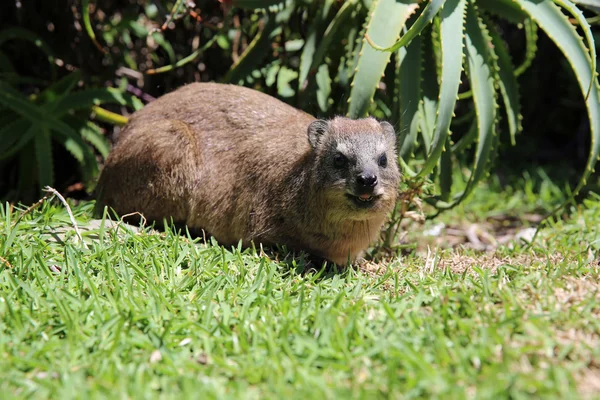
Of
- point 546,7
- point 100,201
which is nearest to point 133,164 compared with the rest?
point 100,201

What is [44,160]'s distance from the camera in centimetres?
555

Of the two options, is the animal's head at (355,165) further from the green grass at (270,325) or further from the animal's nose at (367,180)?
the green grass at (270,325)

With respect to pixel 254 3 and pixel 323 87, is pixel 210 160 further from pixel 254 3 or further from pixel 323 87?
pixel 254 3

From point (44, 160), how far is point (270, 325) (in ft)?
10.6

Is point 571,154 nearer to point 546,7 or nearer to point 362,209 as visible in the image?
point 546,7

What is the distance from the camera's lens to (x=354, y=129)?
4.55m

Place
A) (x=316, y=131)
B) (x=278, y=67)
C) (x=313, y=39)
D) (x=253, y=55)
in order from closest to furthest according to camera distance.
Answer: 1. (x=316, y=131)
2. (x=313, y=39)
3. (x=253, y=55)
4. (x=278, y=67)

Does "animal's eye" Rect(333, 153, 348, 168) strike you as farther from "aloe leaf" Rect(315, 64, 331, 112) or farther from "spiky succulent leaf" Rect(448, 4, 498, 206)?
"aloe leaf" Rect(315, 64, 331, 112)

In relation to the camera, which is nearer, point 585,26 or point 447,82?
point 585,26

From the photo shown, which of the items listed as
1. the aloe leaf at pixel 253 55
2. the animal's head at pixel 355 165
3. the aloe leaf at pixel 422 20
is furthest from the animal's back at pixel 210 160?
the aloe leaf at pixel 422 20

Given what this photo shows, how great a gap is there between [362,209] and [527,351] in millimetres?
1832

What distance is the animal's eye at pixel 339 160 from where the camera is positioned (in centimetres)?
446

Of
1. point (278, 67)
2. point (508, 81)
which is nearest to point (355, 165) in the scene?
point (508, 81)

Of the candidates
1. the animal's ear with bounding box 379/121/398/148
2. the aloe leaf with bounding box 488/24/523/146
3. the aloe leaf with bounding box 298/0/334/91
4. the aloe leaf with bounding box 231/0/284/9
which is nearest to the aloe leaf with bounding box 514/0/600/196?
the aloe leaf with bounding box 488/24/523/146
